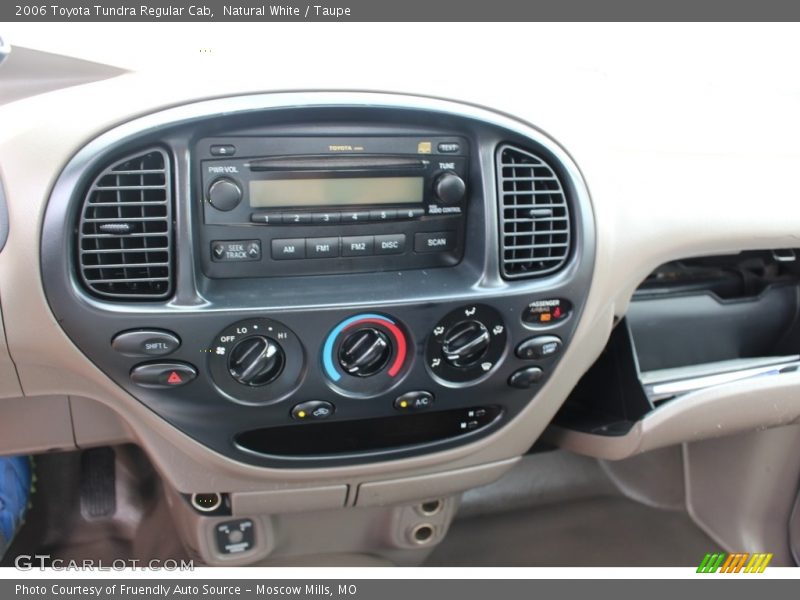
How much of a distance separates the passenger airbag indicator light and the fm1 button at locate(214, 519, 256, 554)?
66cm

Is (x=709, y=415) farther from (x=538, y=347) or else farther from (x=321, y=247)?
(x=321, y=247)

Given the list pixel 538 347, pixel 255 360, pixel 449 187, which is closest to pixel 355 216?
pixel 449 187

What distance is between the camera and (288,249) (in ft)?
3.10

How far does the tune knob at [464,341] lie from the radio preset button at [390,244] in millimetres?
140

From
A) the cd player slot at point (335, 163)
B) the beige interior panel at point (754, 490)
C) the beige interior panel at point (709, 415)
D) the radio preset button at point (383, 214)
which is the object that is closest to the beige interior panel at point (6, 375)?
the cd player slot at point (335, 163)

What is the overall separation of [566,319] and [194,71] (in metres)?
0.64

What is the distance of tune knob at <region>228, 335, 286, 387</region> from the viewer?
3.06 ft

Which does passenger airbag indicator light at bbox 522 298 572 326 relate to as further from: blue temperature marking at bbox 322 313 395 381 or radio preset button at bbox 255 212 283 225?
radio preset button at bbox 255 212 283 225

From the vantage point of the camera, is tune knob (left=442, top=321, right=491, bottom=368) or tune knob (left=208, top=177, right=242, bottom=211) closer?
tune knob (left=208, top=177, right=242, bottom=211)

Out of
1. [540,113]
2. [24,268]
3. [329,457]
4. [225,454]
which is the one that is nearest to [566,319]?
[540,113]

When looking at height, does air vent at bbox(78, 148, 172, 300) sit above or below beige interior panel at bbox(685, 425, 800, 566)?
above

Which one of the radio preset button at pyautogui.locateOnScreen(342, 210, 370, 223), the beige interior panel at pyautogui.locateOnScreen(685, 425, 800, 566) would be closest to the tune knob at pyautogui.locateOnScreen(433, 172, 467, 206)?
the radio preset button at pyautogui.locateOnScreen(342, 210, 370, 223)

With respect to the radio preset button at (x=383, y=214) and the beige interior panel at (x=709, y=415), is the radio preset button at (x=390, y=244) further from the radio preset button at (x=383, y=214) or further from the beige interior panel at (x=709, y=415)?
the beige interior panel at (x=709, y=415)

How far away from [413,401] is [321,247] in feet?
0.92
